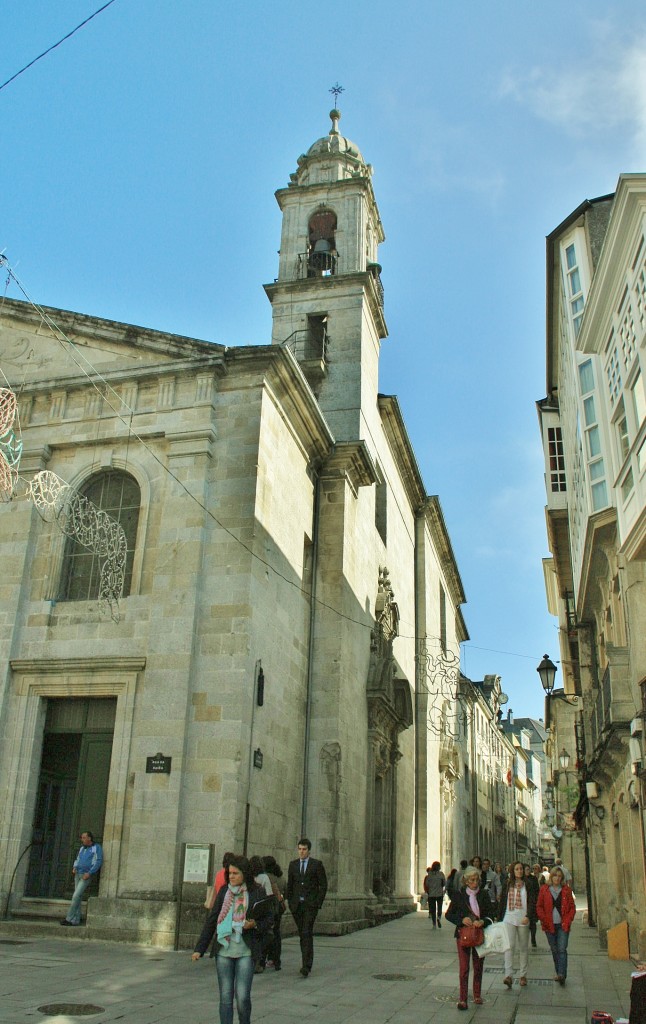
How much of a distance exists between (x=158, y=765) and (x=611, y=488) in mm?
8532

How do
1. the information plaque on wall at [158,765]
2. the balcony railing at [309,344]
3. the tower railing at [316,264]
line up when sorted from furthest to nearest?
1. the tower railing at [316,264]
2. the balcony railing at [309,344]
3. the information plaque on wall at [158,765]

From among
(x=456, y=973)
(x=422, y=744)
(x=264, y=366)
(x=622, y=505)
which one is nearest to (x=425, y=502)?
(x=422, y=744)

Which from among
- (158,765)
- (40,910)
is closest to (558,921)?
(158,765)

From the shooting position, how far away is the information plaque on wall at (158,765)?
1340 cm

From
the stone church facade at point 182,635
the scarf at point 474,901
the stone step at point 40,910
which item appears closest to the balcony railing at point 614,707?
the scarf at point 474,901

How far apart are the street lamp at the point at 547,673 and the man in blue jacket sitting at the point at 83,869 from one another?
34.5 feet

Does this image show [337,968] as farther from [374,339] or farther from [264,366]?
[374,339]

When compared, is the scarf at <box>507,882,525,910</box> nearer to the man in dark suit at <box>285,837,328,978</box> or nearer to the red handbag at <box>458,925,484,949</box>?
the red handbag at <box>458,925,484,949</box>

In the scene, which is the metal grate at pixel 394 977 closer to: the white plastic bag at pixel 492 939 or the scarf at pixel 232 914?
the white plastic bag at pixel 492 939

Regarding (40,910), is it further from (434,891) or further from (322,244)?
(322,244)

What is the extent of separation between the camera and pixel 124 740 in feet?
45.8

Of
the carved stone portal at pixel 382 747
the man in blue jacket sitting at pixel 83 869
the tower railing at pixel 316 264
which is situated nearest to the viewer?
the man in blue jacket sitting at pixel 83 869

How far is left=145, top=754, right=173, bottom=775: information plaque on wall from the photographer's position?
44.0ft

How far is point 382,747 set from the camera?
70.9 ft
